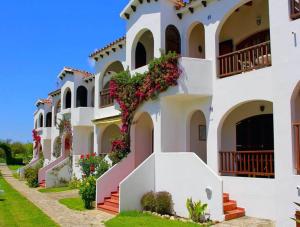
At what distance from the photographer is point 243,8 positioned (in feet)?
67.8

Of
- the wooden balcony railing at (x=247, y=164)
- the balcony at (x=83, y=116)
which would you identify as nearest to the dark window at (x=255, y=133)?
the wooden balcony railing at (x=247, y=164)

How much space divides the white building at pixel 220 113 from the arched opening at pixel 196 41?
7 centimetres

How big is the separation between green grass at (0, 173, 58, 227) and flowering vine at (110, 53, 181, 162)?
228 inches

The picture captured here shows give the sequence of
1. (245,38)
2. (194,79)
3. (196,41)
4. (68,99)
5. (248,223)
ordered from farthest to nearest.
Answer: (68,99) < (196,41) < (245,38) < (194,79) < (248,223)

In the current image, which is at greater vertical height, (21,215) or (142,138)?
(142,138)

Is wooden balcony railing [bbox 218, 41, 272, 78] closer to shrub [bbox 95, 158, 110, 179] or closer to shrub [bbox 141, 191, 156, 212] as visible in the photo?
shrub [bbox 141, 191, 156, 212]

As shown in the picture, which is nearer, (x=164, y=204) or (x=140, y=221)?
(x=140, y=221)

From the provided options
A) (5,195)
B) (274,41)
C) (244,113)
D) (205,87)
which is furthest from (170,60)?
(5,195)

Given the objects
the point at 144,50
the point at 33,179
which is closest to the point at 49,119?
the point at 33,179

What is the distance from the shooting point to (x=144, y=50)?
80.9 feet

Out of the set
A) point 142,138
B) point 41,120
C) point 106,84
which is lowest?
point 142,138

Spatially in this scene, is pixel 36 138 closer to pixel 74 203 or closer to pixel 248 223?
pixel 74 203

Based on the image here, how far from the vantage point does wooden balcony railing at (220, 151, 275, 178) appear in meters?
16.1

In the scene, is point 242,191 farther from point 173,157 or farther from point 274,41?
point 274,41
